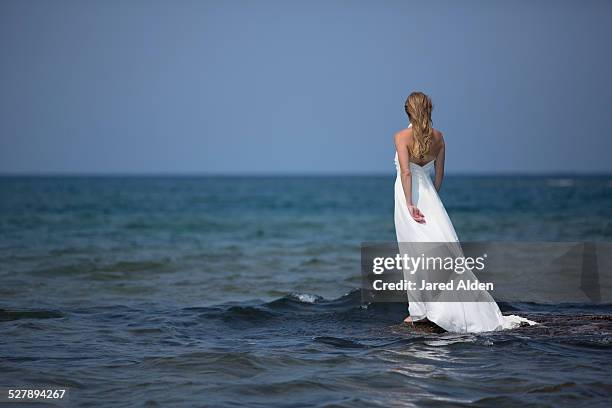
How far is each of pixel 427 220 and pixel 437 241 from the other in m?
0.26

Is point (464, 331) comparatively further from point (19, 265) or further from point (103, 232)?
point (103, 232)

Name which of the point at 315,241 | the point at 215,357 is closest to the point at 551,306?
the point at 215,357

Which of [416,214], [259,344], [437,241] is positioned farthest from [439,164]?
[259,344]

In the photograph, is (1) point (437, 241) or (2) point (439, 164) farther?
(2) point (439, 164)

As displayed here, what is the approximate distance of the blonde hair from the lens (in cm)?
788

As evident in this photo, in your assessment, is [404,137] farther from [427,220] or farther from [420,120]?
[427,220]

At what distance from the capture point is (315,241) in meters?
22.5

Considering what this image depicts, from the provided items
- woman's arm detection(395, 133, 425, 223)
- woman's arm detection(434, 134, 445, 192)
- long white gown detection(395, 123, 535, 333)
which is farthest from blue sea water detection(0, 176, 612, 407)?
woman's arm detection(434, 134, 445, 192)

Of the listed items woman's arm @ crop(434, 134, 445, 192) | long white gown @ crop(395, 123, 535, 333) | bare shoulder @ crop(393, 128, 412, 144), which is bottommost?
long white gown @ crop(395, 123, 535, 333)

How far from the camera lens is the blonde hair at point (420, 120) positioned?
7.88 metres

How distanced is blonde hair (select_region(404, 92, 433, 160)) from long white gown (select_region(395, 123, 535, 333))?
0.29 meters

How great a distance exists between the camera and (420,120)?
311 inches

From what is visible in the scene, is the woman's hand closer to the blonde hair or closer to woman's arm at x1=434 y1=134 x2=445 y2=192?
woman's arm at x1=434 y1=134 x2=445 y2=192

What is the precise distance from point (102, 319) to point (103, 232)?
655 inches
